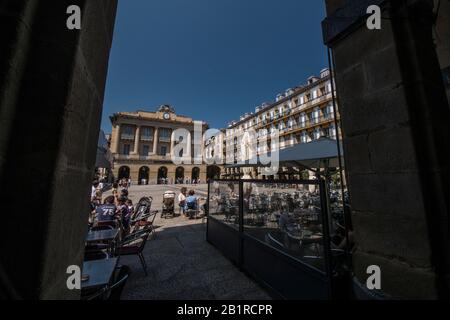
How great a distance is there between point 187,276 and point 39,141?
133 inches

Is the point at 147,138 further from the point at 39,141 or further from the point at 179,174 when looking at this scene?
the point at 39,141

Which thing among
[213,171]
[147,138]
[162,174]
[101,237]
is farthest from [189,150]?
[101,237]

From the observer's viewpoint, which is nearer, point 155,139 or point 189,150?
point 155,139

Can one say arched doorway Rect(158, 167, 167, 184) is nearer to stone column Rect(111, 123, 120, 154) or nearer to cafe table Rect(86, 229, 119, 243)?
stone column Rect(111, 123, 120, 154)

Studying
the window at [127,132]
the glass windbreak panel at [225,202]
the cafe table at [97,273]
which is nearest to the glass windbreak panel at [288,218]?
the glass windbreak panel at [225,202]

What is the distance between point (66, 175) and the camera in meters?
0.87

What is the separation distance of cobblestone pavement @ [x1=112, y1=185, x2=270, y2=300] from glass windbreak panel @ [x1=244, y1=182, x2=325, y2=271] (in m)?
0.82

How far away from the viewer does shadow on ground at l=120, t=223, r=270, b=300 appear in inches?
111

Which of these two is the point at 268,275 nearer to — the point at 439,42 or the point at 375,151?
the point at 375,151

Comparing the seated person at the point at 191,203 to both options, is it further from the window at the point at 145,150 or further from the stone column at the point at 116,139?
the window at the point at 145,150

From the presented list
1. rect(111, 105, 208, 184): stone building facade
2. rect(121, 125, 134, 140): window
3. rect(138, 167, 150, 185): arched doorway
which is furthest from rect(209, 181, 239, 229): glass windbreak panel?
rect(121, 125, 134, 140): window

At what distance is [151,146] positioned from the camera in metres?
43.0

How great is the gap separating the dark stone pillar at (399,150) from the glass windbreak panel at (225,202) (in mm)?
2725
